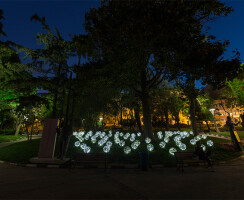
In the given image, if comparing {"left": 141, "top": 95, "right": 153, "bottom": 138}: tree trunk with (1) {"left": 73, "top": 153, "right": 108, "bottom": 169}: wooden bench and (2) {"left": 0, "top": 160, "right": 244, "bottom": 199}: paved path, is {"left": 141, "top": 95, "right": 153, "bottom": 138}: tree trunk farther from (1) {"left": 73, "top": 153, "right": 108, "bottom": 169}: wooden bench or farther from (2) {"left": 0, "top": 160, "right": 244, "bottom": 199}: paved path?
(2) {"left": 0, "top": 160, "right": 244, "bottom": 199}: paved path

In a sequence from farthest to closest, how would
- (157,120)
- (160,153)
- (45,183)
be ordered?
(157,120)
(160,153)
(45,183)

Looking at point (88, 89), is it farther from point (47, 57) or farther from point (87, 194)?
point (87, 194)

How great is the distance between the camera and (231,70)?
32.2ft

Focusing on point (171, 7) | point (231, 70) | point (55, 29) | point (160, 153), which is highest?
point (55, 29)

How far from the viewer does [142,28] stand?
8258mm

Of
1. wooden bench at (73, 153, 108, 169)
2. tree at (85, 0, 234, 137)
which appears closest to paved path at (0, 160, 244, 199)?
wooden bench at (73, 153, 108, 169)

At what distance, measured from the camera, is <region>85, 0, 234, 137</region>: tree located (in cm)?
809

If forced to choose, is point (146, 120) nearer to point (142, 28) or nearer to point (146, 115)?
point (146, 115)

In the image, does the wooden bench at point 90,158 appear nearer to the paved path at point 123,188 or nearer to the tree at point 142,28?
the paved path at point 123,188

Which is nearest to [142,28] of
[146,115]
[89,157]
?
[89,157]

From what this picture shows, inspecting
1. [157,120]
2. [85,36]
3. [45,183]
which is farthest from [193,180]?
[157,120]

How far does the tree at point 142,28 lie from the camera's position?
8.09 meters

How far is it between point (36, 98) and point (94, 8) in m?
8.86

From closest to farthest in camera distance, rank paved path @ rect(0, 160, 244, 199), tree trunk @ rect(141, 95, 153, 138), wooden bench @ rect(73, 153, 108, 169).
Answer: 1. paved path @ rect(0, 160, 244, 199)
2. wooden bench @ rect(73, 153, 108, 169)
3. tree trunk @ rect(141, 95, 153, 138)
